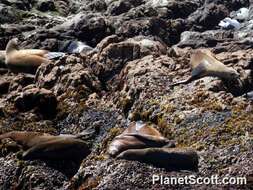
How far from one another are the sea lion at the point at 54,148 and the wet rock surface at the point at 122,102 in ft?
0.50

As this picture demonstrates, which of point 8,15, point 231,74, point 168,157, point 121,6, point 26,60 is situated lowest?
point 8,15

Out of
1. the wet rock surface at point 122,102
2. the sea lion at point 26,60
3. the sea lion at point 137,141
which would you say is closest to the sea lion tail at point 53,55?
the sea lion at point 26,60

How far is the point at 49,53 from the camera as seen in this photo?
51.1ft

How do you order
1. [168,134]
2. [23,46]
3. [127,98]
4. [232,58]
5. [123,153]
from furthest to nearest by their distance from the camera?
1. [23,46]
2. [232,58]
3. [127,98]
4. [168,134]
5. [123,153]

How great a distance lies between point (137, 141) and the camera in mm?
10281

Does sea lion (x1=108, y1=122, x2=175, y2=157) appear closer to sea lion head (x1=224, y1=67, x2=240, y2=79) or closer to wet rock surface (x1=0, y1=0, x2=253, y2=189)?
wet rock surface (x1=0, y1=0, x2=253, y2=189)

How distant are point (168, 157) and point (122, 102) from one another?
297cm

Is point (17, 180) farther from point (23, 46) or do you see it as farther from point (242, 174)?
point (23, 46)

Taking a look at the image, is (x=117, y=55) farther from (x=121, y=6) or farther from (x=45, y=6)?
(x=45, y=6)

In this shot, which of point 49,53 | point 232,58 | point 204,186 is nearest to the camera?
point 204,186

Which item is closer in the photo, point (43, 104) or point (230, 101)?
point (230, 101)

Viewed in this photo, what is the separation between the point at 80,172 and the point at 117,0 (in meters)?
13.3

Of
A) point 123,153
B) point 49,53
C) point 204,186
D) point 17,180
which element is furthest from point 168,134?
point 49,53

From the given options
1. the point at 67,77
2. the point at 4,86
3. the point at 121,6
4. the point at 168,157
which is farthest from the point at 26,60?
the point at 121,6
